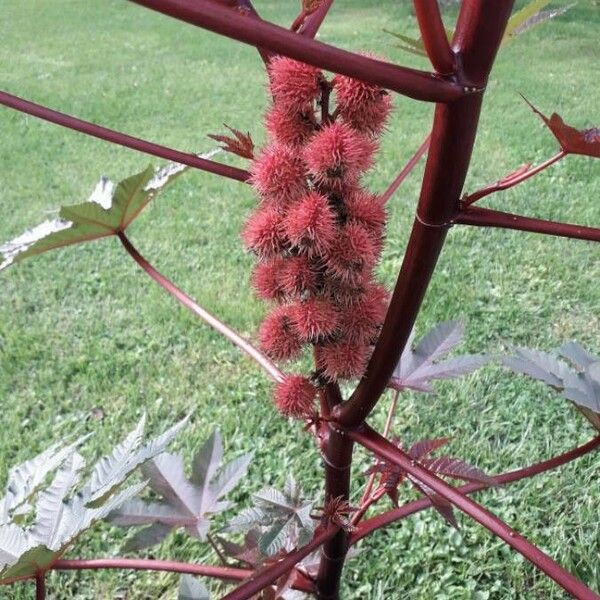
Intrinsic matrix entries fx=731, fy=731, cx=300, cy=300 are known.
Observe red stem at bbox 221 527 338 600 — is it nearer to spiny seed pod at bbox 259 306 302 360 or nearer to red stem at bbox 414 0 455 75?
spiny seed pod at bbox 259 306 302 360

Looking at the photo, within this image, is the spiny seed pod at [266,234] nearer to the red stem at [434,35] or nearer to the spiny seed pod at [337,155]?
the spiny seed pod at [337,155]

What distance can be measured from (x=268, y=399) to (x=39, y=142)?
2.41 meters

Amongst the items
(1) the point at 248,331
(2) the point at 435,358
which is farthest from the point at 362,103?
(1) the point at 248,331

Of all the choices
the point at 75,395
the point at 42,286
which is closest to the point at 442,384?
the point at 75,395

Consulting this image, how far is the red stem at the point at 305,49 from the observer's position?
26 centimetres

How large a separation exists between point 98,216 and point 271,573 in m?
0.39

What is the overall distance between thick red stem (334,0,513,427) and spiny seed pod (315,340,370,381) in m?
0.01

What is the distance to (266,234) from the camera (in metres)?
0.54

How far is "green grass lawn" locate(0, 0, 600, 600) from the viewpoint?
4.59 ft

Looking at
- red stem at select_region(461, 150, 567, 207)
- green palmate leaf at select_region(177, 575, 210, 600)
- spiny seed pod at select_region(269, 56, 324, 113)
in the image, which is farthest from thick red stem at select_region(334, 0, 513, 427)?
green palmate leaf at select_region(177, 575, 210, 600)

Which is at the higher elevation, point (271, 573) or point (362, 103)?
point (362, 103)

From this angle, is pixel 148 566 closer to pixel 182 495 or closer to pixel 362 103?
pixel 182 495

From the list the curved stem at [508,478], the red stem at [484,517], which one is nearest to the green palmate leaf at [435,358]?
the curved stem at [508,478]

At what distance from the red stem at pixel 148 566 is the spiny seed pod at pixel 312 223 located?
0.35 meters
